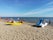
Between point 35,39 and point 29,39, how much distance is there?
1.39 feet

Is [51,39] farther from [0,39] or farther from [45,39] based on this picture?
[0,39]

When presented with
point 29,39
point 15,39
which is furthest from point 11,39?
point 29,39

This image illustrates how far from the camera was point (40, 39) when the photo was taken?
22.6 feet

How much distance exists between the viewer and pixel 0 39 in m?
6.66

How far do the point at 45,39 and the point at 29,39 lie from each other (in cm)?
114

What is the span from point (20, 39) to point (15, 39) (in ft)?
1.15

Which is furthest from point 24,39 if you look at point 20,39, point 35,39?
point 35,39

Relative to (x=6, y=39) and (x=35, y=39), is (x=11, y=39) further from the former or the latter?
(x=35, y=39)

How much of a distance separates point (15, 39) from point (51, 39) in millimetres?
2555

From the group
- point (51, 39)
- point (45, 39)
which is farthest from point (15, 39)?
point (51, 39)

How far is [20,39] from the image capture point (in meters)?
6.86

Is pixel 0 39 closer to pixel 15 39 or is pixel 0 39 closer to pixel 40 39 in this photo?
pixel 15 39

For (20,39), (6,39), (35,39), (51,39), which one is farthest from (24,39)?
(51,39)

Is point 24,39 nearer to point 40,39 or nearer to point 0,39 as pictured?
point 40,39
